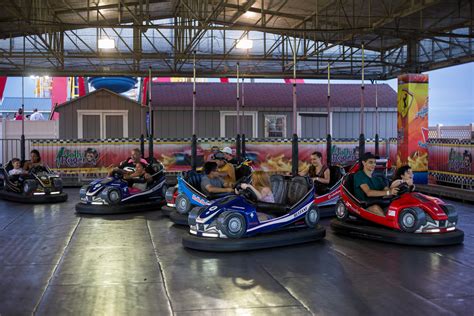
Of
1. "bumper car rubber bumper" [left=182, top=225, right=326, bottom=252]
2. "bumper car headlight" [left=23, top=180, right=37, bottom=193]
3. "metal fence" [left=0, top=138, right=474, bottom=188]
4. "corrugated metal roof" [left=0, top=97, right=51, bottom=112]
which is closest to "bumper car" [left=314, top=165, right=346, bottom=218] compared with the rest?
"bumper car rubber bumper" [left=182, top=225, right=326, bottom=252]

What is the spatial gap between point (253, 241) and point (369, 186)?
156 centimetres

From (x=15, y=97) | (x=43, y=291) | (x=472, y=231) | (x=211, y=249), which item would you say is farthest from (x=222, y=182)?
(x=15, y=97)

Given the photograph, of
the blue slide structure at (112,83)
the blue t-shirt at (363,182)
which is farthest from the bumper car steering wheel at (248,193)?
the blue slide structure at (112,83)

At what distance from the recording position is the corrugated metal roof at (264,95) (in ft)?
53.4

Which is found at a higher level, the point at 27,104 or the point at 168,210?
the point at 27,104

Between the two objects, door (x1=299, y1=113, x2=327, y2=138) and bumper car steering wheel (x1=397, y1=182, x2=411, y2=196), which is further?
door (x1=299, y1=113, x2=327, y2=138)

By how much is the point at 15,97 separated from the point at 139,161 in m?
22.5

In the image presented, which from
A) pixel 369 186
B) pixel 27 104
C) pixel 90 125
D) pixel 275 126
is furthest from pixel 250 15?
pixel 27 104

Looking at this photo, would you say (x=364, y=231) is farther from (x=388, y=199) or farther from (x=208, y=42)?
(x=208, y=42)

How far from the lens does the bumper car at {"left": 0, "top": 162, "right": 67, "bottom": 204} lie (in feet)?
30.9

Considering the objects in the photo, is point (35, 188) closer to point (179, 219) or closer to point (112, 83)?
point (179, 219)

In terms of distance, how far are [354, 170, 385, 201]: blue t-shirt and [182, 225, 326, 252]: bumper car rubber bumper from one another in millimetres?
685

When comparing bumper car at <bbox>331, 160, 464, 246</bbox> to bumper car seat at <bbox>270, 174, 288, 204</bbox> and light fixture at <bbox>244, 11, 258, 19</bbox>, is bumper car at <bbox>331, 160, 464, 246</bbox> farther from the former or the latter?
light fixture at <bbox>244, 11, 258, 19</bbox>

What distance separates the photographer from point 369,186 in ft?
20.2
